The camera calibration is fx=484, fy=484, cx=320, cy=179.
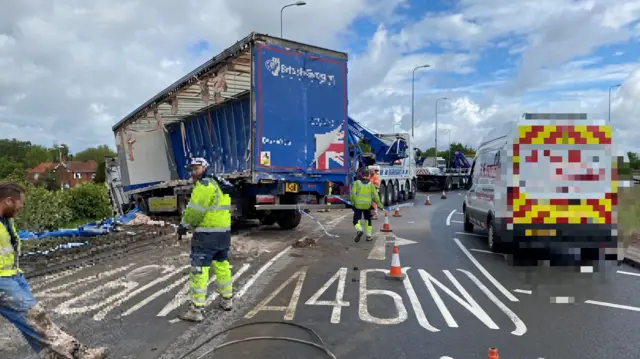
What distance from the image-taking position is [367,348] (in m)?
4.23

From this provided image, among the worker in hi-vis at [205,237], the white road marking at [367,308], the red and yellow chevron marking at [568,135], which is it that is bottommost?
the white road marking at [367,308]

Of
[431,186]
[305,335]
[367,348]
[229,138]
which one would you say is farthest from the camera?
[431,186]

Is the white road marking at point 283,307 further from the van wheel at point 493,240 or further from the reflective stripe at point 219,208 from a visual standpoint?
the van wheel at point 493,240

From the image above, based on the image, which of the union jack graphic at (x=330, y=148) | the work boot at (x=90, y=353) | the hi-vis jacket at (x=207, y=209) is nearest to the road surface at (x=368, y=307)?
the work boot at (x=90, y=353)

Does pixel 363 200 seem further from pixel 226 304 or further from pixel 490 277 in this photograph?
pixel 226 304

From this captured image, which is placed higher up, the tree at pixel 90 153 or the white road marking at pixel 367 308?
the tree at pixel 90 153

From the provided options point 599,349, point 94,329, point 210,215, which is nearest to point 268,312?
point 210,215

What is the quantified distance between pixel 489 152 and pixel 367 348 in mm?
5817

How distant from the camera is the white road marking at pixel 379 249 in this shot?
8633 mm

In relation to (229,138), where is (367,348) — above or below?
below

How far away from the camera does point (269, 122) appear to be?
939 centimetres

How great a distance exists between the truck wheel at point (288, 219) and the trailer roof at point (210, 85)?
309cm

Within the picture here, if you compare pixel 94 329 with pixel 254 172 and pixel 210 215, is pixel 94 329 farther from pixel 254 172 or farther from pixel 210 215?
pixel 254 172

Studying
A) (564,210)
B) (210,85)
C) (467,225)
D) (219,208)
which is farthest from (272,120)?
(467,225)
